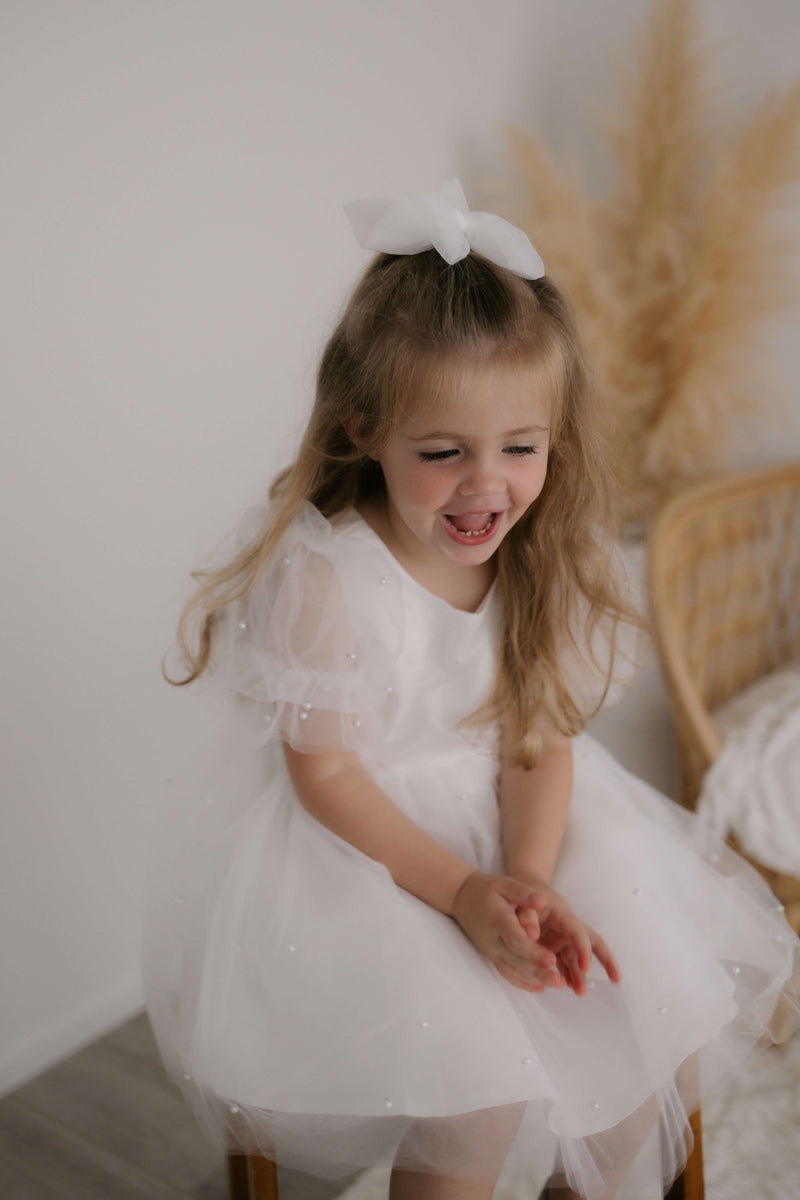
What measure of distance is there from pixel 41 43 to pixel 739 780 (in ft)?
4.00

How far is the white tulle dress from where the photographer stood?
0.73 m

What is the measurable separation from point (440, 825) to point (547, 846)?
11 centimetres

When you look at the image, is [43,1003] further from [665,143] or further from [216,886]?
[665,143]

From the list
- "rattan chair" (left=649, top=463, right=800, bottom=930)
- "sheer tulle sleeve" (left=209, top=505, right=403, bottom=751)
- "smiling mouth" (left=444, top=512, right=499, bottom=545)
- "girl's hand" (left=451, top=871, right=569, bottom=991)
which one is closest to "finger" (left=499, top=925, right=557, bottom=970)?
"girl's hand" (left=451, top=871, right=569, bottom=991)

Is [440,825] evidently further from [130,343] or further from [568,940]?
[130,343]

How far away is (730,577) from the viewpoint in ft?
5.70

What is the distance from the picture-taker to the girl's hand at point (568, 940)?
2.43ft

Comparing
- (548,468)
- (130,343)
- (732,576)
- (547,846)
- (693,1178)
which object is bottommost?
(693,1178)

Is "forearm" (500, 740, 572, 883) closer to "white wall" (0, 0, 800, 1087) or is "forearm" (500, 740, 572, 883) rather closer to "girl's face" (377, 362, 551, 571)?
"girl's face" (377, 362, 551, 571)

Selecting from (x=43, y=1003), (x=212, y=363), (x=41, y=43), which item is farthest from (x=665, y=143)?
(x=43, y=1003)

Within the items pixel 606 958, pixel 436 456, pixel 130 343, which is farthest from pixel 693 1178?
pixel 130 343

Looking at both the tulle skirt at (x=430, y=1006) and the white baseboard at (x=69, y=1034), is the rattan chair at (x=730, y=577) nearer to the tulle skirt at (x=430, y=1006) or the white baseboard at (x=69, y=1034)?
the tulle skirt at (x=430, y=1006)

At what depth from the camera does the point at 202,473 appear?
4.31 feet

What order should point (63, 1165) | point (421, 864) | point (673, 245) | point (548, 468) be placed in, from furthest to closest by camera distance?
point (673, 245)
point (63, 1165)
point (548, 468)
point (421, 864)
